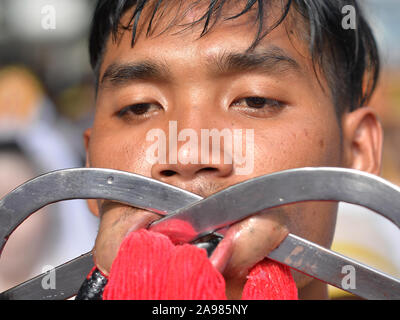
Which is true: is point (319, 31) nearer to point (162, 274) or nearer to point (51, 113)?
point (162, 274)

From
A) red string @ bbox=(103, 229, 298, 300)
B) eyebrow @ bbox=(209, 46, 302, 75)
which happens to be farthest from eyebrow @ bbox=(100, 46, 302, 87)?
red string @ bbox=(103, 229, 298, 300)

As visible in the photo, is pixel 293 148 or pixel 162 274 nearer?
pixel 162 274

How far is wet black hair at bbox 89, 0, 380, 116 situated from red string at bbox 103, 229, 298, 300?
1.37ft

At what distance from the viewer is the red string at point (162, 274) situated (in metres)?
0.60

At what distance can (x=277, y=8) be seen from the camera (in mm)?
945

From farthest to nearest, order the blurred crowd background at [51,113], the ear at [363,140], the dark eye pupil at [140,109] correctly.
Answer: the blurred crowd background at [51,113] < the ear at [363,140] < the dark eye pupil at [140,109]

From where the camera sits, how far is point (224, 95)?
2.85 feet

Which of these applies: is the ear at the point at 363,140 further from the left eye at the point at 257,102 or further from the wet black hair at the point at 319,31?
the left eye at the point at 257,102

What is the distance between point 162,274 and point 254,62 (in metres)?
0.43

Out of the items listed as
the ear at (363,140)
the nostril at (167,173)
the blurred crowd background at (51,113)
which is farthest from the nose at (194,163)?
the blurred crowd background at (51,113)

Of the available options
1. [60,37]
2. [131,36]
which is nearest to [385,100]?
[60,37]

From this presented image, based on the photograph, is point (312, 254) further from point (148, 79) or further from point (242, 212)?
point (148, 79)

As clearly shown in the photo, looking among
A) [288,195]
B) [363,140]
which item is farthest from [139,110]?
[363,140]

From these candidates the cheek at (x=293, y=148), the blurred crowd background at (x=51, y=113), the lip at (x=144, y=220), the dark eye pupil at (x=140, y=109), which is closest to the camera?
the lip at (x=144, y=220)
